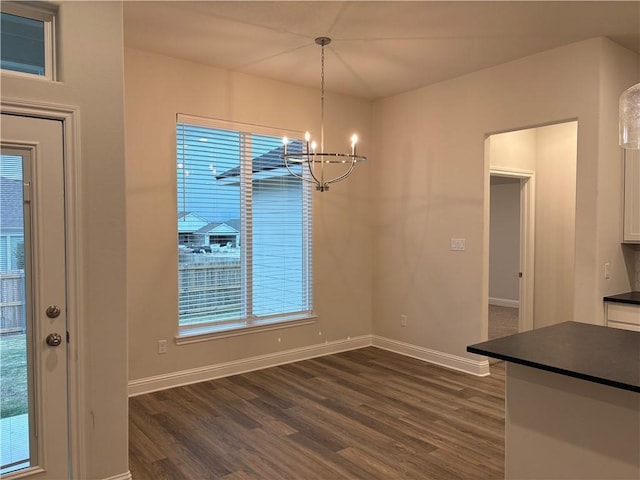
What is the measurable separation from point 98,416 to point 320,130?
3.67 metres

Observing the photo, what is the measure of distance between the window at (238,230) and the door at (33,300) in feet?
6.20

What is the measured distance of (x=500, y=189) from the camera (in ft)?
29.2

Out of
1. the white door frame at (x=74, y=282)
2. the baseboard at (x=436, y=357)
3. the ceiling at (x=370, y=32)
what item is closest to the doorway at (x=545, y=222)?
the baseboard at (x=436, y=357)

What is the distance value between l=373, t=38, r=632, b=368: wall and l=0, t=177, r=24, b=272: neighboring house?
3815mm

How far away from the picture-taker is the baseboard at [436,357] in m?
4.63

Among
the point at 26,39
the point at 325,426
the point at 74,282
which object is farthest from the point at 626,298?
the point at 26,39

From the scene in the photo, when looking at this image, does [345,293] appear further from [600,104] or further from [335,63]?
[600,104]

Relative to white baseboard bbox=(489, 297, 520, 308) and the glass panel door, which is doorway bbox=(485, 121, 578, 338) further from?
the glass panel door

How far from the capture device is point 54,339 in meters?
2.42

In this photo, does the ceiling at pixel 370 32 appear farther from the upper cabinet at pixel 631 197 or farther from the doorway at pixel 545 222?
the doorway at pixel 545 222

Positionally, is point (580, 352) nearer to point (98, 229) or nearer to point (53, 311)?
point (98, 229)

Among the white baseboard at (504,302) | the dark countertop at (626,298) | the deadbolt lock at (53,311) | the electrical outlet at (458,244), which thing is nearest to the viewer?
the deadbolt lock at (53,311)

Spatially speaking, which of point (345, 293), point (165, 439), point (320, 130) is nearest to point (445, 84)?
point (320, 130)

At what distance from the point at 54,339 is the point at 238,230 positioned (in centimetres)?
239
